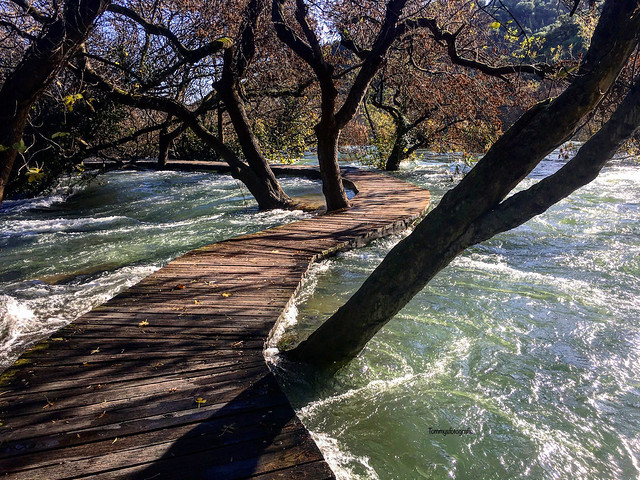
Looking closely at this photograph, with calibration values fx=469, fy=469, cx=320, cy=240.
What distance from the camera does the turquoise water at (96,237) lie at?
5.35 meters

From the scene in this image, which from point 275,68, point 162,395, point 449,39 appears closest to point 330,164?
point 449,39

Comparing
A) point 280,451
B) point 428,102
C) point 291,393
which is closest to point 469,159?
point 428,102

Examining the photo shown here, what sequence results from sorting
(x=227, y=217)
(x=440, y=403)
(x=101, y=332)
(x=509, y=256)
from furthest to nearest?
(x=227, y=217), (x=509, y=256), (x=101, y=332), (x=440, y=403)

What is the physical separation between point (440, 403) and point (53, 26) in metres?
4.19

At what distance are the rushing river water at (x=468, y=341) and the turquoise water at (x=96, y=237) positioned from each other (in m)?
0.04

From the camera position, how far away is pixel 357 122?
14.8 m

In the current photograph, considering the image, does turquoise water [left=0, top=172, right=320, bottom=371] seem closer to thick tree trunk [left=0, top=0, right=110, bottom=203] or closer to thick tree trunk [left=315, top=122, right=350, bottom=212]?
thick tree trunk [left=315, top=122, right=350, bottom=212]

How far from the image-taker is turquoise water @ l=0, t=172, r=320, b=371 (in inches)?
211

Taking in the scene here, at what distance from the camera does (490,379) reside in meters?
3.88

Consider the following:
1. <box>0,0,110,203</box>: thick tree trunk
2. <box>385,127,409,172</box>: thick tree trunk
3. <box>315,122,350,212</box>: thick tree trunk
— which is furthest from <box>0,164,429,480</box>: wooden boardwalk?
<box>385,127,409,172</box>: thick tree trunk

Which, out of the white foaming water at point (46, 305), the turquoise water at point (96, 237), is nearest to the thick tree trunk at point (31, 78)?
the white foaming water at point (46, 305)

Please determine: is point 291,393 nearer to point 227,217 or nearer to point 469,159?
point 227,217

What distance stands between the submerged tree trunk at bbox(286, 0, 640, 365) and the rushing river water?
74 centimetres

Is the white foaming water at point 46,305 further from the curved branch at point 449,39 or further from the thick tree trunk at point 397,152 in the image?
the thick tree trunk at point 397,152
